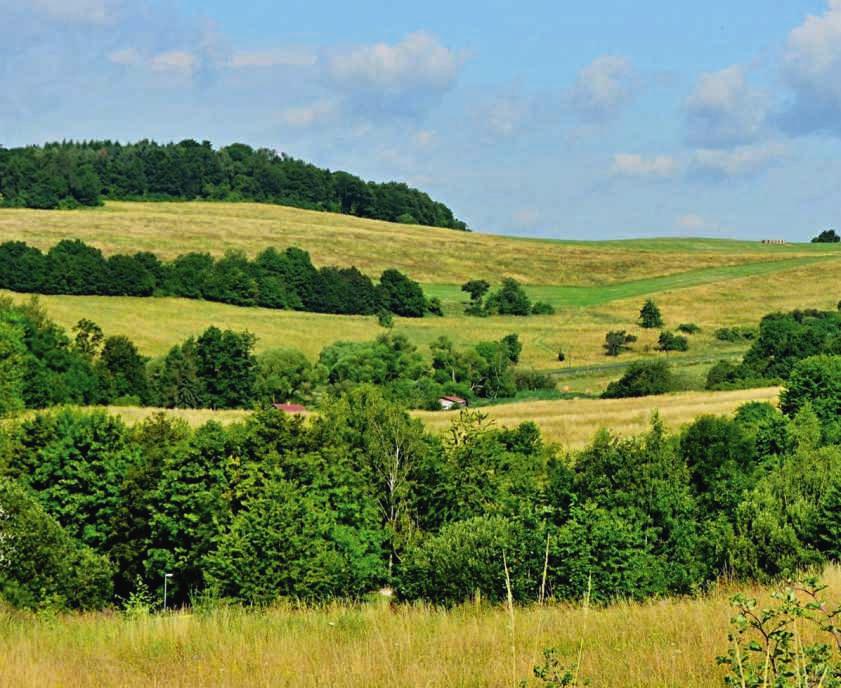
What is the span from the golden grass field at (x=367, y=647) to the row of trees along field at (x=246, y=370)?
75573mm

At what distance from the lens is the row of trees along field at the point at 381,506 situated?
84.4 ft

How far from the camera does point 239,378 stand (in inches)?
3875

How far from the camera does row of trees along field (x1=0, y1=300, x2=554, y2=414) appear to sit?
88438 millimetres

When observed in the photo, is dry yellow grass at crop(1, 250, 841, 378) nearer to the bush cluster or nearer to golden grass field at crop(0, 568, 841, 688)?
the bush cluster

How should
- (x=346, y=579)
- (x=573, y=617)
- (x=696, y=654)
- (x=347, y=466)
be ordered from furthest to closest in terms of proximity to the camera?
1. (x=347, y=466)
2. (x=346, y=579)
3. (x=573, y=617)
4. (x=696, y=654)

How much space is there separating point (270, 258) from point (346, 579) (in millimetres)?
105259

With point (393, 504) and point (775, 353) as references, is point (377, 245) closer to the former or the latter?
point (775, 353)

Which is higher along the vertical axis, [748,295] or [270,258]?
[270,258]

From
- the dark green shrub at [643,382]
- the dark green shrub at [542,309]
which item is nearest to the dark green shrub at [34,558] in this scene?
the dark green shrub at [643,382]

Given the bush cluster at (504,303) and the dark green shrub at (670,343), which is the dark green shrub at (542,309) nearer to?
the bush cluster at (504,303)

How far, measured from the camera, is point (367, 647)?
9164 mm

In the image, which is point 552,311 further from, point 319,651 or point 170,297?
point 319,651

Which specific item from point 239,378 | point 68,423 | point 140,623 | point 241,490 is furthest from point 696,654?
point 239,378

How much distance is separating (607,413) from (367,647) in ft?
210
